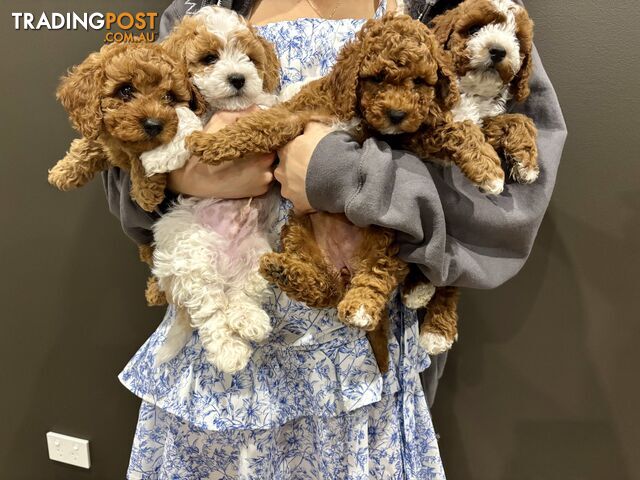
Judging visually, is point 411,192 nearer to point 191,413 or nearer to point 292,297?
point 292,297

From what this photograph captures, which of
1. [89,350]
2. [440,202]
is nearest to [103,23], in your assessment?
[89,350]

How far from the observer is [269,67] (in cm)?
103

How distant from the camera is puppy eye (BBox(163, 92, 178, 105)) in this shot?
952mm

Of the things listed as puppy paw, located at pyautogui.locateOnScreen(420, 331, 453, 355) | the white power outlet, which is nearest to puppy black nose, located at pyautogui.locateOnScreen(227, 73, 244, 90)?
puppy paw, located at pyautogui.locateOnScreen(420, 331, 453, 355)

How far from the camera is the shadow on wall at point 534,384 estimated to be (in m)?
1.51

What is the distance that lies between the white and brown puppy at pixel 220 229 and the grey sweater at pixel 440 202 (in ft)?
0.44

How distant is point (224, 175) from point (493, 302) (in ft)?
3.17

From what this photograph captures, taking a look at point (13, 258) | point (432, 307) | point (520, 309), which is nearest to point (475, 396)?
point (520, 309)

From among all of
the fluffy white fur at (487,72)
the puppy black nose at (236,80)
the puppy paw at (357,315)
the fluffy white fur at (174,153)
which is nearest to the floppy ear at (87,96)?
the fluffy white fur at (174,153)

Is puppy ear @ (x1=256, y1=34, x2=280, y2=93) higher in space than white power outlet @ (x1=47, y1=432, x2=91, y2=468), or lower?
higher

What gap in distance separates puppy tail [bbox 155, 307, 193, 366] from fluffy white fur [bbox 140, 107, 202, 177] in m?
0.32

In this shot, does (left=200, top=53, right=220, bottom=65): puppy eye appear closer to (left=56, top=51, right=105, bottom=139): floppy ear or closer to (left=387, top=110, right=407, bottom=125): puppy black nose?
(left=56, top=51, right=105, bottom=139): floppy ear

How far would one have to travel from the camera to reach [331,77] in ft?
3.06

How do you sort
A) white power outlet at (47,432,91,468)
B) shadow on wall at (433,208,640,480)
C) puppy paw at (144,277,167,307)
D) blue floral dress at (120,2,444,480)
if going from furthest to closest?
1. white power outlet at (47,432,91,468)
2. shadow on wall at (433,208,640,480)
3. puppy paw at (144,277,167,307)
4. blue floral dress at (120,2,444,480)
